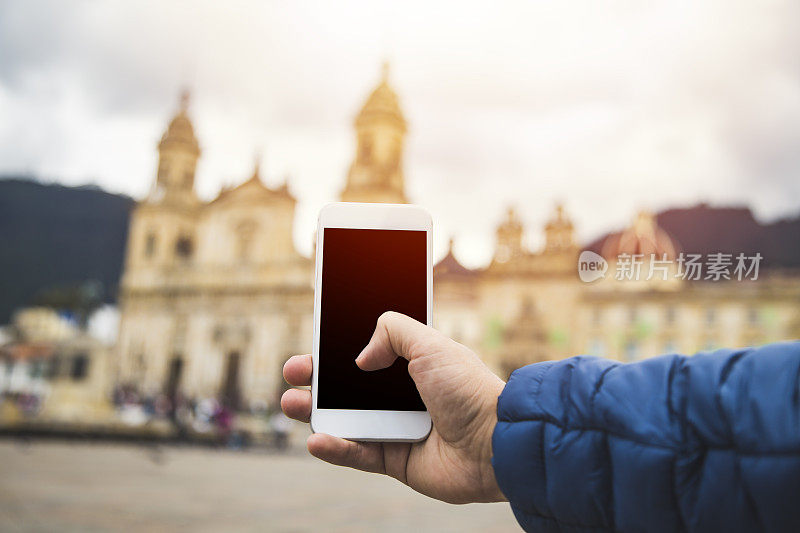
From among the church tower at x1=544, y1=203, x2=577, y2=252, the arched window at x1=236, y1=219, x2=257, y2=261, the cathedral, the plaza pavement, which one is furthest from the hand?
the arched window at x1=236, y1=219, x2=257, y2=261

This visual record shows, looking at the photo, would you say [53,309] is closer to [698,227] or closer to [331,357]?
[698,227]

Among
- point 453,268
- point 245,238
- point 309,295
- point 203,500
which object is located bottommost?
point 203,500

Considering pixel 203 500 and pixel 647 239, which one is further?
pixel 647 239

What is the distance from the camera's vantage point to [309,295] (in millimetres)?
28953

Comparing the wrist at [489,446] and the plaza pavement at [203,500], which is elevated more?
the wrist at [489,446]

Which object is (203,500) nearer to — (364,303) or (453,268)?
(364,303)


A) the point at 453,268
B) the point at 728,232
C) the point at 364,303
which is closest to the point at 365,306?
the point at 364,303

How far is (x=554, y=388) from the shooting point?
1.06m

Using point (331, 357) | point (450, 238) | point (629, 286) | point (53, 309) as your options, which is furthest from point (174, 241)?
point (331, 357)

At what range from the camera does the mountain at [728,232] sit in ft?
113

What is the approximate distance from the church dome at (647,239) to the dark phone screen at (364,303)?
91.8ft

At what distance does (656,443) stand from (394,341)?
608 mm

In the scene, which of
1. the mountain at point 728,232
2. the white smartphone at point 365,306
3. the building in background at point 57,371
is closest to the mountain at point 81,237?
the mountain at point 728,232

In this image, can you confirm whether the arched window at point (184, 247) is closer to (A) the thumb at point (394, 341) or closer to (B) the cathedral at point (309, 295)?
(B) the cathedral at point (309, 295)
